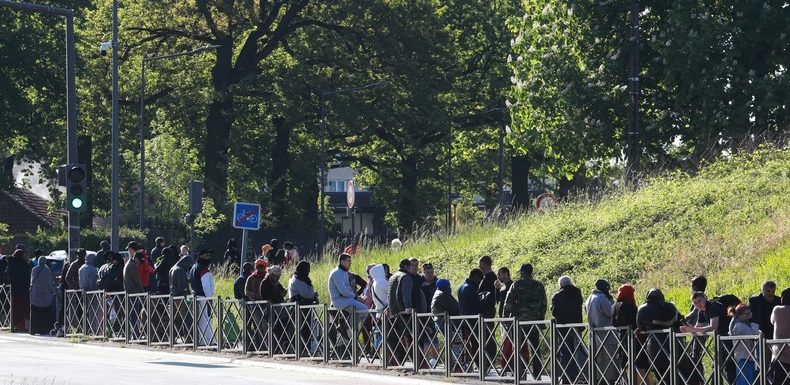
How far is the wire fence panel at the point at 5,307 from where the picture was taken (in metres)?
32.2

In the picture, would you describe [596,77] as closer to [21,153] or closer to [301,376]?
[301,376]

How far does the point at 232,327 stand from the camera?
2614cm

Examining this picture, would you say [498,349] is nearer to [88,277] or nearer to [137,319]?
[137,319]

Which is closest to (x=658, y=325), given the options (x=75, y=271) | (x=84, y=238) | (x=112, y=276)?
(x=112, y=276)

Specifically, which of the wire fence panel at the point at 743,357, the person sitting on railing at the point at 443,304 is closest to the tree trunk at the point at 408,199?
the person sitting on railing at the point at 443,304

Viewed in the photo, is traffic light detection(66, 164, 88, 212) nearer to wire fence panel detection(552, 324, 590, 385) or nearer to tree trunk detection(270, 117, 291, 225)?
wire fence panel detection(552, 324, 590, 385)

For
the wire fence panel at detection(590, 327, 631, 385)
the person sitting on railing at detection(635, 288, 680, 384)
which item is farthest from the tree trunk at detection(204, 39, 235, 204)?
the person sitting on railing at detection(635, 288, 680, 384)

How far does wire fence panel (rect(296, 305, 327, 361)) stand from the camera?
78.0 feet

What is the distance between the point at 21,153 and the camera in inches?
2279

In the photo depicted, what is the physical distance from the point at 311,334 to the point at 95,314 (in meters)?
6.77

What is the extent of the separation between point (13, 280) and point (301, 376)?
37.7ft

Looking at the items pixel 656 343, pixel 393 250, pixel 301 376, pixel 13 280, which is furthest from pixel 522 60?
pixel 656 343

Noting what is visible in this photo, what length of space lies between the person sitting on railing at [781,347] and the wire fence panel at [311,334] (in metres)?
8.34

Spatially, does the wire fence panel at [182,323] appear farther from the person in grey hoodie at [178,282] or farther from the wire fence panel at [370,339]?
the wire fence panel at [370,339]
